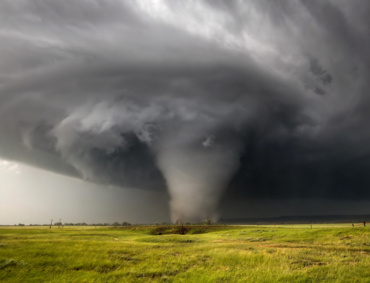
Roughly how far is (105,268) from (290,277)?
16.1 m

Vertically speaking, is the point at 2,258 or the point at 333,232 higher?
the point at 2,258

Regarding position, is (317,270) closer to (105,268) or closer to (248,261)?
(248,261)

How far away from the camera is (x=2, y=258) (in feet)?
76.5

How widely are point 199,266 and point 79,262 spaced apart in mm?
11849

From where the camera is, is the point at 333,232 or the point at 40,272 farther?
the point at 333,232

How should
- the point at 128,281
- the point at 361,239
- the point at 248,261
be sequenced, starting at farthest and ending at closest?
1. the point at 361,239
2. the point at 248,261
3. the point at 128,281

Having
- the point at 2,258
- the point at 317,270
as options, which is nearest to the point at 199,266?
the point at 317,270

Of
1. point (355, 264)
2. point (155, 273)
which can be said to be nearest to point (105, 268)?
point (155, 273)

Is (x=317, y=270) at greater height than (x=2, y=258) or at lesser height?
lesser

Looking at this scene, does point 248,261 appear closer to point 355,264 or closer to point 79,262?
point 355,264

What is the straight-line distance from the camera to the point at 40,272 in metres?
20.7

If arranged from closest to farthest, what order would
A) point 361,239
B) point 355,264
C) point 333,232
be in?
point 355,264, point 361,239, point 333,232

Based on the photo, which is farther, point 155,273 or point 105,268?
point 105,268

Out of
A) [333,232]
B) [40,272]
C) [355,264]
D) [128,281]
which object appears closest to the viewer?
[128,281]
